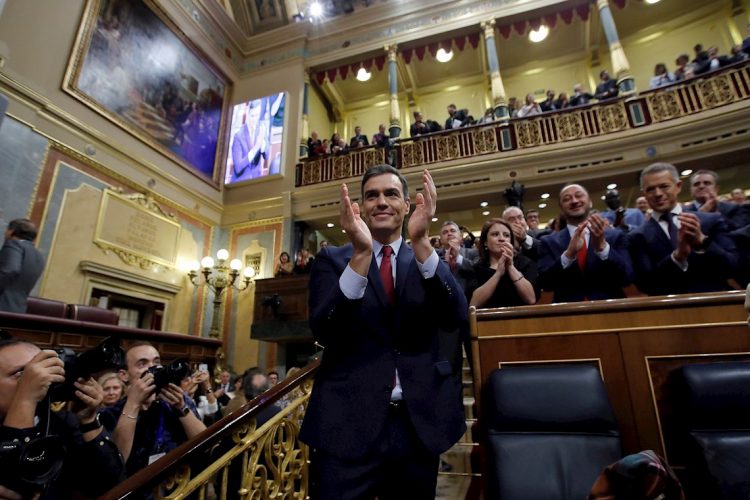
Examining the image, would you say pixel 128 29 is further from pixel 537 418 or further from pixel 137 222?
pixel 537 418

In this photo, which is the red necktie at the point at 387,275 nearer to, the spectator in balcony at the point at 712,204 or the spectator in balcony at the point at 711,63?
the spectator in balcony at the point at 712,204

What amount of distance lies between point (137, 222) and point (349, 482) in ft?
21.9

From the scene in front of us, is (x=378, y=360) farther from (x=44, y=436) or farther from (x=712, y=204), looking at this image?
(x=712, y=204)

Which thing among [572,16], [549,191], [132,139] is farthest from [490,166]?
[132,139]

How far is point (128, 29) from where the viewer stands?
6531mm

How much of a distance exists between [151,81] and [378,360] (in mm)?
7874

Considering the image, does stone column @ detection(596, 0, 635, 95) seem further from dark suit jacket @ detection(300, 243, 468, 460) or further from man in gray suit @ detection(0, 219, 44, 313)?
man in gray suit @ detection(0, 219, 44, 313)

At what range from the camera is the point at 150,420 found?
1.81 metres

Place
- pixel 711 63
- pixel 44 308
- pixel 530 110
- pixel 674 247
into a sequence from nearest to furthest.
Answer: pixel 674 247 < pixel 44 308 < pixel 711 63 < pixel 530 110

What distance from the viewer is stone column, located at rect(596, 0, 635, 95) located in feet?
22.0


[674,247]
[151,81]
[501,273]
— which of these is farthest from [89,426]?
[151,81]

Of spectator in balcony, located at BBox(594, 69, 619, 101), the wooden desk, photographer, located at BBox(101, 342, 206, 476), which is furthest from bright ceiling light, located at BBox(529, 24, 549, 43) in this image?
photographer, located at BBox(101, 342, 206, 476)

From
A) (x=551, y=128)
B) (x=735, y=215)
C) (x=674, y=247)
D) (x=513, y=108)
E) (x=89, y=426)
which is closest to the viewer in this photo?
(x=89, y=426)

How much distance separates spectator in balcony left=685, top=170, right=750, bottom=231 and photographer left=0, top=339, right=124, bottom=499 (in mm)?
3255
